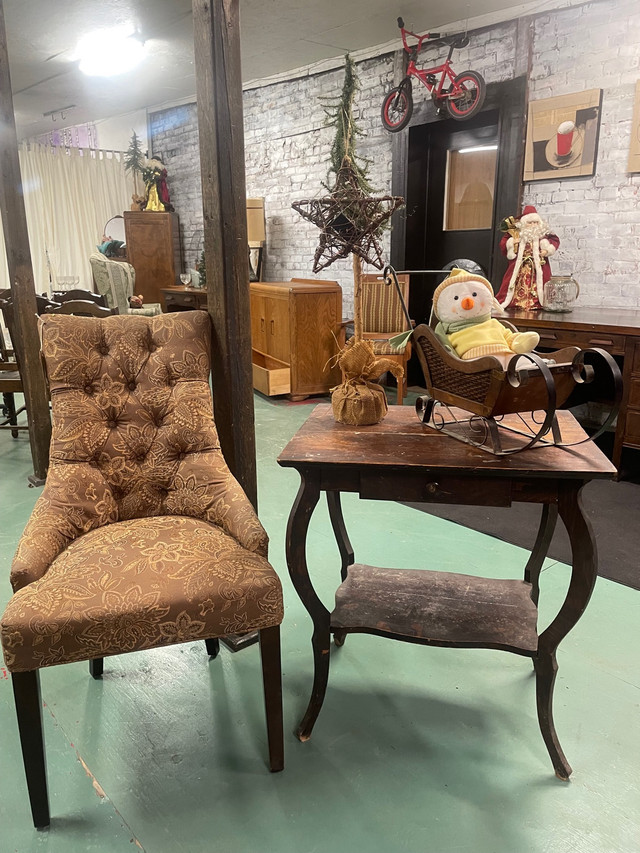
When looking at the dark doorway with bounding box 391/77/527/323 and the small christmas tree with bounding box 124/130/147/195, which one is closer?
the dark doorway with bounding box 391/77/527/323

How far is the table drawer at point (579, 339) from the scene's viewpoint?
10.5 feet

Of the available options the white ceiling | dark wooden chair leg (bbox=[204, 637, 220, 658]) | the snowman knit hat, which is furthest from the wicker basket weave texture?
the white ceiling

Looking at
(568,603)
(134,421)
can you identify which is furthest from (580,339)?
(134,421)

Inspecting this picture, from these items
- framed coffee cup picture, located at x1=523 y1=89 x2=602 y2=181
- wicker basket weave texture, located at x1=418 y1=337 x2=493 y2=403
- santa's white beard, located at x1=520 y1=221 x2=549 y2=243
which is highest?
framed coffee cup picture, located at x1=523 y1=89 x2=602 y2=181

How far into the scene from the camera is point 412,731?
1612 millimetres

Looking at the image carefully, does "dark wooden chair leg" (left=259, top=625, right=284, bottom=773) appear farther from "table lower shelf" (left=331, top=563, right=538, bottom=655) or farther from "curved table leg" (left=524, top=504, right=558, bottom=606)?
"curved table leg" (left=524, top=504, right=558, bottom=606)

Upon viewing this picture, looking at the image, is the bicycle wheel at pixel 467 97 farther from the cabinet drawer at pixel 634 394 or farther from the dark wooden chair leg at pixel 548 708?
the dark wooden chair leg at pixel 548 708

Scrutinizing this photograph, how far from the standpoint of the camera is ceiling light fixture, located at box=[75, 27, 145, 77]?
521cm

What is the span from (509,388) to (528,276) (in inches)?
114

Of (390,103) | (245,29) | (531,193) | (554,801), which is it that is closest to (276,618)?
(554,801)

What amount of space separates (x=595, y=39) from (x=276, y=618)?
4012mm

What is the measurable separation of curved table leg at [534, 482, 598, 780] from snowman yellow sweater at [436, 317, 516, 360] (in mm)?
360

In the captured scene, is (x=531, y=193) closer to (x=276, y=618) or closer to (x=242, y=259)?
(x=242, y=259)

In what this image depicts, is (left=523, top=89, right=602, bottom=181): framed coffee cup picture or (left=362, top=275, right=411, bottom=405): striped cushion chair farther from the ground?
(left=523, top=89, right=602, bottom=181): framed coffee cup picture
